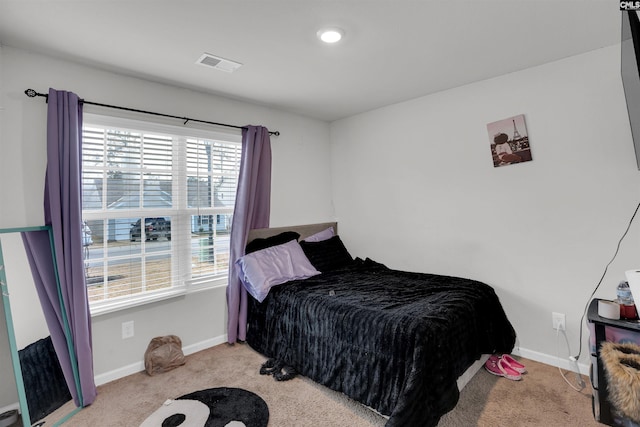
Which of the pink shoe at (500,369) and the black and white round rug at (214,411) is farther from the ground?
the black and white round rug at (214,411)

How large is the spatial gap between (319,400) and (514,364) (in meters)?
1.48

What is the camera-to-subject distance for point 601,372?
1.73 m

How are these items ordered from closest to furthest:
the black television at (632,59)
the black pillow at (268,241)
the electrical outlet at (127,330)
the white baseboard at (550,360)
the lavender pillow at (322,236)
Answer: the black television at (632,59), the white baseboard at (550,360), the electrical outlet at (127,330), the black pillow at (268,241), the lavender pillow at (322,236)

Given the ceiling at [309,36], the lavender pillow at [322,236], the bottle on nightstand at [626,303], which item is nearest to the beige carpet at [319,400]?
the bottle on nightstand at [626,303]

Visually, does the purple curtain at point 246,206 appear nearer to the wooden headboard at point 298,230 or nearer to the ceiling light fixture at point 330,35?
the wooden headboard at point 298,230

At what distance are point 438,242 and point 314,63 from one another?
195 centimetres

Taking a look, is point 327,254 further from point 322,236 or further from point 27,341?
point 27,341

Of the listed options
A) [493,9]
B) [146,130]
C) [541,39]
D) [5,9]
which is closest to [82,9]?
[5,9]

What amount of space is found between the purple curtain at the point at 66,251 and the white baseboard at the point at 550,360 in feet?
10.4

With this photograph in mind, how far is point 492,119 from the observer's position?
106 inches

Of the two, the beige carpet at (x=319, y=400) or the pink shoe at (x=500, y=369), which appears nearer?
the beige carpet at (x=319, y=400)

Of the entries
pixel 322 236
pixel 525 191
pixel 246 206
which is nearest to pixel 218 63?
pixel 246 206

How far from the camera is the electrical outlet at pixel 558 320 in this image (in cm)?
239

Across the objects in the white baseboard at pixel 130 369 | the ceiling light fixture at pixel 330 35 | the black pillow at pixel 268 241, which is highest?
the ceiling light fixture at pixel 330 35
